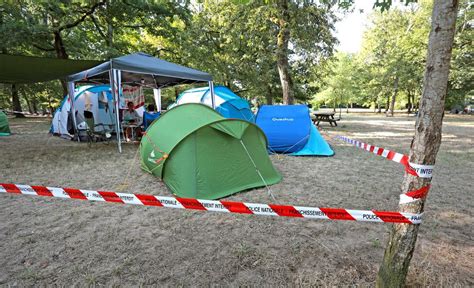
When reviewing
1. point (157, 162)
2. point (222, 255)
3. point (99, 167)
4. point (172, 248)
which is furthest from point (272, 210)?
point (99, 167)

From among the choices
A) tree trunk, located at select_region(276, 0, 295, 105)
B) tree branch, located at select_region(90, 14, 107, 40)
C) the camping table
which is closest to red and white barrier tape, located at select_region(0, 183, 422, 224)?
tree trunk, located at select_region(276, 0, 295, 105)

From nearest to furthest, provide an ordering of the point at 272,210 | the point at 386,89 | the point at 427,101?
the point at 427,101 < the point at 272,210 < the point at 386,89

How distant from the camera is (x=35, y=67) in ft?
20.1

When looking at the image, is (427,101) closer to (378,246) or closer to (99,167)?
(378,246)

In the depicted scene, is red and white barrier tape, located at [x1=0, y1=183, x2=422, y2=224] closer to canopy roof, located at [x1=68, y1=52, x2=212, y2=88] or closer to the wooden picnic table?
canopy roof, located at [x1=68, y1=52, x2=212, y2=88]

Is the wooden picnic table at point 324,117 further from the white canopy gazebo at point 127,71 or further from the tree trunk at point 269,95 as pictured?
the white canopy gazebo at point 127,71

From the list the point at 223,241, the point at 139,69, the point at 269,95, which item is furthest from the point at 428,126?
the point at 269,95

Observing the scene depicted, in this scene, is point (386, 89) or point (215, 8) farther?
point (386, 89)

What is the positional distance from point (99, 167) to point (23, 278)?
392cm

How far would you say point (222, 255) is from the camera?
2605mm

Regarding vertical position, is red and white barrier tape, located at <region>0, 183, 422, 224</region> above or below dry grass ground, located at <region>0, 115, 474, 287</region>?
above

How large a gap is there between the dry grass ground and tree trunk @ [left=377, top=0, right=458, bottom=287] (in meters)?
0.37

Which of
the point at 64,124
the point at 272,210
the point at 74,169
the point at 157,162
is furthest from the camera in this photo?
the point at 64,124

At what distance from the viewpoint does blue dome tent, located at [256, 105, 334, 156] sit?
23.7ft
